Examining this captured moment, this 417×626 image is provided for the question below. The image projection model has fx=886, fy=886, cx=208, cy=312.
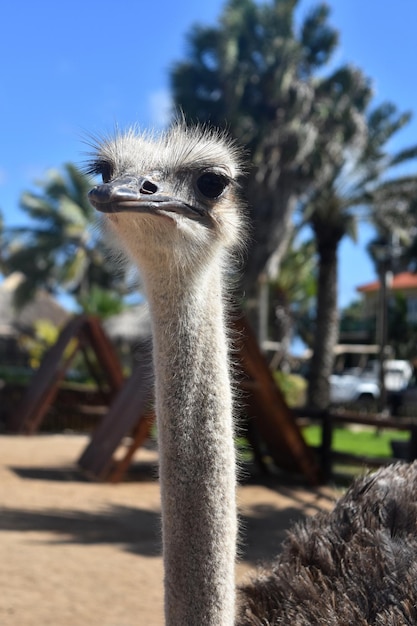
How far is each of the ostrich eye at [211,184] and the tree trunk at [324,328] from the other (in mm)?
17632

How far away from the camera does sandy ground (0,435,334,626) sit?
535cm

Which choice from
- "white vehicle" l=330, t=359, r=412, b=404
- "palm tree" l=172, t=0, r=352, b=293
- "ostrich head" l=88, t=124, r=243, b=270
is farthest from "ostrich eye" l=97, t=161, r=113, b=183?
"white vehicle" l=330, t=359, r=412, b=404

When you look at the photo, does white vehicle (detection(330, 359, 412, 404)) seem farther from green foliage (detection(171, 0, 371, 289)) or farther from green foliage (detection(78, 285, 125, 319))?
green foliage (detection(171, 0, 371, 289))

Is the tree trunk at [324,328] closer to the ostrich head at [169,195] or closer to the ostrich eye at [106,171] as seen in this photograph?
the ostrich head at [169,195]

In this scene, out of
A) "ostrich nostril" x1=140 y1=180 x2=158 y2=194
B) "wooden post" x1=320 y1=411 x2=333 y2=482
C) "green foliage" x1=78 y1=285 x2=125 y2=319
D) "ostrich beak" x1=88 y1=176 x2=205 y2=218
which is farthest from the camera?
"green foliage" x1=78 y1=285 x2=125 y2=319

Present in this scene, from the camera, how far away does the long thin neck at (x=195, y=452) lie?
6.83 ft

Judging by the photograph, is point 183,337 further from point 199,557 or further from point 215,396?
point 199,557

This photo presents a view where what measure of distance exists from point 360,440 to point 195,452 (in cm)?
1576

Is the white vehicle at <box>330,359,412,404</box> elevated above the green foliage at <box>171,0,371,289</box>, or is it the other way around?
the green foliage at <box>171,0,371,289</box>

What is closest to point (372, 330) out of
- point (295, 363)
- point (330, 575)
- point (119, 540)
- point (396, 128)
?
point (295, 363)

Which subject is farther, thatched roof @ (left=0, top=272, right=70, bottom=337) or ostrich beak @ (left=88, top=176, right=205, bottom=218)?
thatched roof @ (left=0, top=272, right=70, bottom=337)

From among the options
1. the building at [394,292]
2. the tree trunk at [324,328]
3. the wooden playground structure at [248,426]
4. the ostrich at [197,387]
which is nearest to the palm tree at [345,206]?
the tree trunk at [324,328]

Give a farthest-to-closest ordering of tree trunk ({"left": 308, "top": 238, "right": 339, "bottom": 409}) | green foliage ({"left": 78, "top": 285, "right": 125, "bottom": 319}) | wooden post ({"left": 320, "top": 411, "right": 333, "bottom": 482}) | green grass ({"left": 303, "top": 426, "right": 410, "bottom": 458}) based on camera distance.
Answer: green foliage ({"left": 78, "top": 285, "right": 125, "bottom": 319}), tree trunk ({"left": 308, "top": 238, "right": 339, "bottom": 409}), green grass ({"left": 303, "top": 426, "right": 410, "bottom": 458}), wooden post ({"left": 320, "top": 411, "right": 333, "bottom": 482})

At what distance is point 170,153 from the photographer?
7.61 feet
